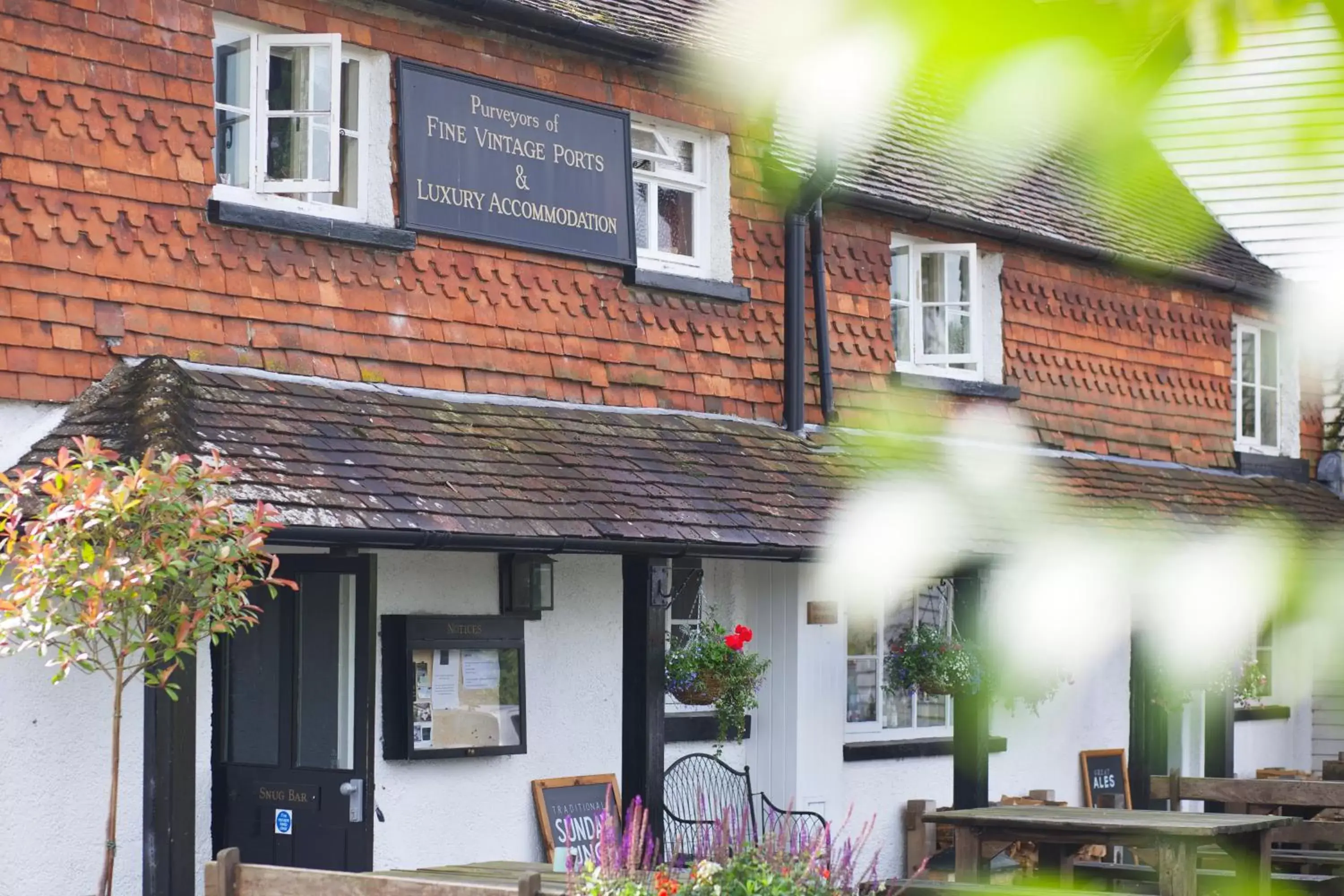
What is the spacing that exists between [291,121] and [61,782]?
3335 mm

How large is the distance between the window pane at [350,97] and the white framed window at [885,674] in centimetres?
490

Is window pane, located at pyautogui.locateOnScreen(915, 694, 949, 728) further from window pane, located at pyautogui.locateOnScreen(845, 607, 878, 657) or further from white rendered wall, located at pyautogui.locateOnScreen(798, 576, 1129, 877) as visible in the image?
window pane, located at pyautogui.locateOnScreen(845, 607, 878, 657)

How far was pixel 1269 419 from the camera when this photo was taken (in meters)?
16.5

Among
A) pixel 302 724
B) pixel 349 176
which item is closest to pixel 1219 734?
pixel 302 724

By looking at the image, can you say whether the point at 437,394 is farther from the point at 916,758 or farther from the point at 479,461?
the point at 916,758

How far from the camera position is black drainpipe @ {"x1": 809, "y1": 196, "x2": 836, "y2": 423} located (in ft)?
38.4

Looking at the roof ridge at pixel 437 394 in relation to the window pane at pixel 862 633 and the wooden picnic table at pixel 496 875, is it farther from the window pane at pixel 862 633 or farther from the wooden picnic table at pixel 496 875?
the wooden picnic table at pixel 496 875

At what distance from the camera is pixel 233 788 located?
931 cm

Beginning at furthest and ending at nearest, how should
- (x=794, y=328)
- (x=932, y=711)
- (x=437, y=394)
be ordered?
(x=932, y=711), (x=794, y=328), (x=437, y=394)

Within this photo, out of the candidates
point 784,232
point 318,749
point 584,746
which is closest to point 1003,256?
point 784,232

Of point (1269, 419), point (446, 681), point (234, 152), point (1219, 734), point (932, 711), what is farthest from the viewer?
point (1269, 419)

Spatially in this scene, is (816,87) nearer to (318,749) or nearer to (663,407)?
(318,749)

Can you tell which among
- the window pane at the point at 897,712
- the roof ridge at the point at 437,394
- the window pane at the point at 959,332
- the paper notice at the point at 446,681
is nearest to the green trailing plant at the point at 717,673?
the roof ridge at the point at 437,394

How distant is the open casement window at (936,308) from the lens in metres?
12.8
